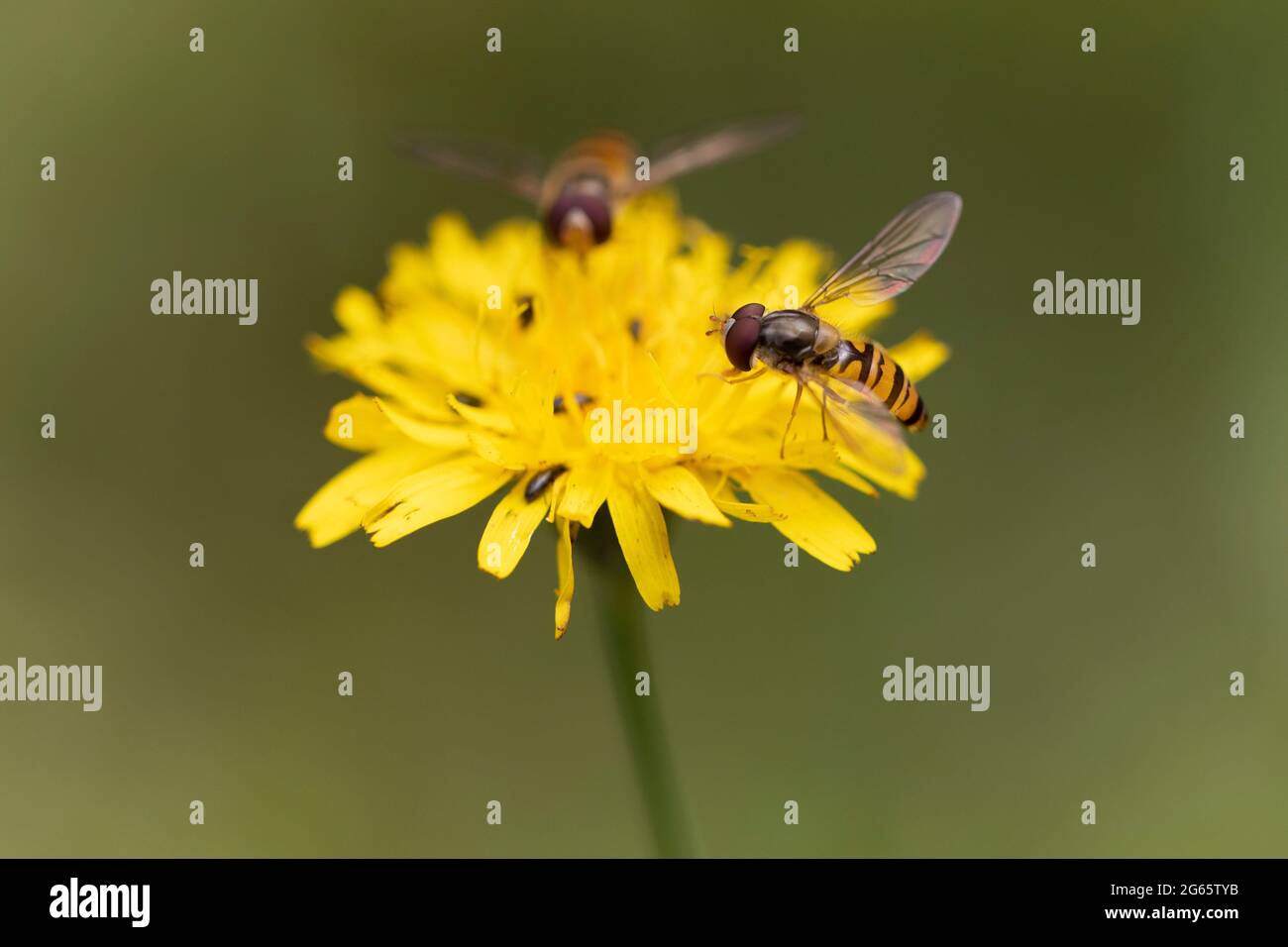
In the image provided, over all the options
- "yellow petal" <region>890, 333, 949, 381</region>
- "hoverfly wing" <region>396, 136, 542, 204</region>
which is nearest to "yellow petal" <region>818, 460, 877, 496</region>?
"yellow petal" <region>890, 333, 949, 381</region>

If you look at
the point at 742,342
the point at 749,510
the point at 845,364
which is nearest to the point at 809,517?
the point at 749,510

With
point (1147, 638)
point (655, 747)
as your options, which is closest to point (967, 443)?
point (1147, 638)

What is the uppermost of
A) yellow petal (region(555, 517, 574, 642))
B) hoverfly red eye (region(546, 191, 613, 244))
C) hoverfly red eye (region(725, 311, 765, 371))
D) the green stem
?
hoverfly red eye (region(546, 191, 613, 244))

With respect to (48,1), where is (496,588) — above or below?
below

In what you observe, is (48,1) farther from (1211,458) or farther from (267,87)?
(1211,458)

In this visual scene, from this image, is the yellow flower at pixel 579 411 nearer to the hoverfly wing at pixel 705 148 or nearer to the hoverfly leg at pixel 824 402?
the hoverfly leg at pixel 824 402

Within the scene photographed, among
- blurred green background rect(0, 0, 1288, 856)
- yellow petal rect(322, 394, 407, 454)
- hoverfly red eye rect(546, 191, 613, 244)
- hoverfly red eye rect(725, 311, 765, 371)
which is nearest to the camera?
hoverfly red eye rect(725, 311, 765, 371)

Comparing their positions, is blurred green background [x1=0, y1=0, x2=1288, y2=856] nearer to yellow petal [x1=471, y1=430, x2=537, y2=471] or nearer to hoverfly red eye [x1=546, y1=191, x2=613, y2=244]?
hoverfly red eye [x1=546, y1=191, x2=613, y2=244]
